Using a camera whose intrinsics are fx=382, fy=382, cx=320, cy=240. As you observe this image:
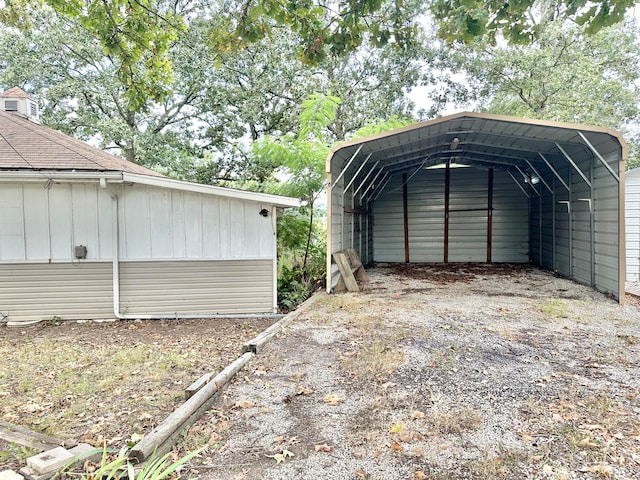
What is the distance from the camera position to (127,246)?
6160 mm

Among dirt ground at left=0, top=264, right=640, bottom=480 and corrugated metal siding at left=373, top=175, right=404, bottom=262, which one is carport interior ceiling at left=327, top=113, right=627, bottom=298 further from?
dirt ground at left=0, top=264, right=640, bottom=480

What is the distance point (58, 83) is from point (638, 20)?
19.6 meters

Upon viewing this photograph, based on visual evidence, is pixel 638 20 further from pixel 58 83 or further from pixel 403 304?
pixel 58 83

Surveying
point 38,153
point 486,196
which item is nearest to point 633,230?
point 486,196

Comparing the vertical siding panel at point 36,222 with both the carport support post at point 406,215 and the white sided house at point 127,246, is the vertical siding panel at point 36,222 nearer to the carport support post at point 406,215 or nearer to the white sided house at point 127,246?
the white sided house at point 127,246

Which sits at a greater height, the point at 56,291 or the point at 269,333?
the point at 56,291

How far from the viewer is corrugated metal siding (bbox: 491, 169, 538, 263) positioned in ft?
38.8

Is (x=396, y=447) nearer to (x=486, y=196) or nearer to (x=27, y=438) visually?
(x=27, y=438)

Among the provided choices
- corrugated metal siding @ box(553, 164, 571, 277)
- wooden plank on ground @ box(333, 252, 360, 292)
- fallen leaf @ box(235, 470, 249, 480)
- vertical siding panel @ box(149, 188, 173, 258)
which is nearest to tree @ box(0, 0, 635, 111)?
vertical siding panel @ box(149, 188, 173, 258)

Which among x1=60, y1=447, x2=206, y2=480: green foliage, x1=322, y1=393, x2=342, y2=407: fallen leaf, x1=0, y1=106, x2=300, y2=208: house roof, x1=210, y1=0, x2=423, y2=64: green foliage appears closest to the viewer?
x1=60, y1=447, x2=206, y2=480: green foliage

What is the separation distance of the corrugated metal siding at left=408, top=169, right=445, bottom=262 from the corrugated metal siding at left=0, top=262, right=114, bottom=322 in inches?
355

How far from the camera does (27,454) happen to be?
2293mm

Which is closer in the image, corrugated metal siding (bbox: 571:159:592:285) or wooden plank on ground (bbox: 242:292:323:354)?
wooden plank on ground (bbox: 242:292:323:354)

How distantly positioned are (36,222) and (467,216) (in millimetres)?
10984
